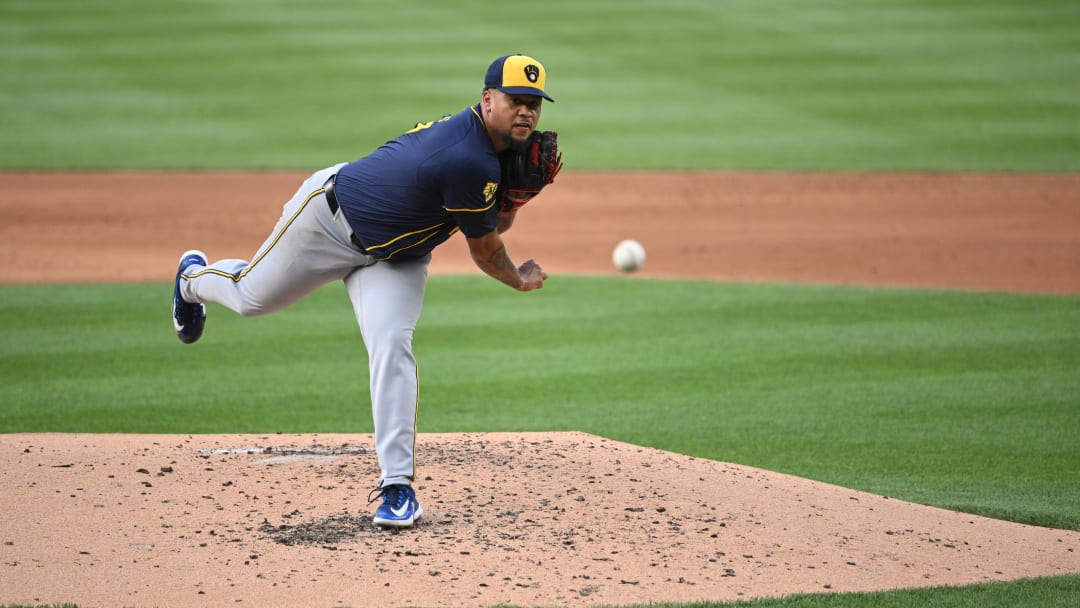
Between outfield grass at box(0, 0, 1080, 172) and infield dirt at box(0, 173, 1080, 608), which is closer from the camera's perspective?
infield dirt at box(0, 173, 1080, 608)

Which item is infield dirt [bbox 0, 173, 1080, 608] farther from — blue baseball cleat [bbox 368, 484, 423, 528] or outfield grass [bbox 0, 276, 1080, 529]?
outfield grass [bbox 0, 276, 1080, 529]

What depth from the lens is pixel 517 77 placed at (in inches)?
198

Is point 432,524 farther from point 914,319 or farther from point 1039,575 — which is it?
point 914,319

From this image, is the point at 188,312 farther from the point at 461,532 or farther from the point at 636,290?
the point at 636,290

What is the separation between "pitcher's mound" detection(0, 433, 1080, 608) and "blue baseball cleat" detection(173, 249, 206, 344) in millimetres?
591

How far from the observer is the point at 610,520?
5.48 m

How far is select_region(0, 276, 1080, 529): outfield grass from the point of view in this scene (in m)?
7.40

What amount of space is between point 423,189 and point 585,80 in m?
23.2

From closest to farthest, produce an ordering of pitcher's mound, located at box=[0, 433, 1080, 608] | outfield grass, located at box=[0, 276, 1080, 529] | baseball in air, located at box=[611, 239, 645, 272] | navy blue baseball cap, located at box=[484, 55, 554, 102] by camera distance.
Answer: pitcher's mound, located at box=[0, 433, 1080, 608] < navy blue baseball cap, located at box=[484, 55, 554, 102] < outfield grass, located at box=[0, 276, 1080, 529] < baseball in air, located at box=[611, 239, 645, 272]

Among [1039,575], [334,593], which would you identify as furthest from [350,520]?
[1039,575]

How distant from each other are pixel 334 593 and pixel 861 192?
49.8 ft

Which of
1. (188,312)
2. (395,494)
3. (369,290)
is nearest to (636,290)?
(188,312)

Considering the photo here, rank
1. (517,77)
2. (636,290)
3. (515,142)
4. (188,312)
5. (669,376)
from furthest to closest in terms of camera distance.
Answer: (636,290), (669,376), (188,312), (515,142), (517,77)

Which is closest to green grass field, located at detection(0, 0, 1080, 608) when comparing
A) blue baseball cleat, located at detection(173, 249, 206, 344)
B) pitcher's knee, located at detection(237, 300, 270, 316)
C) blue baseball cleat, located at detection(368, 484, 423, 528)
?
blue baseball cleat, located at detection(173, 249, 206, 344)
